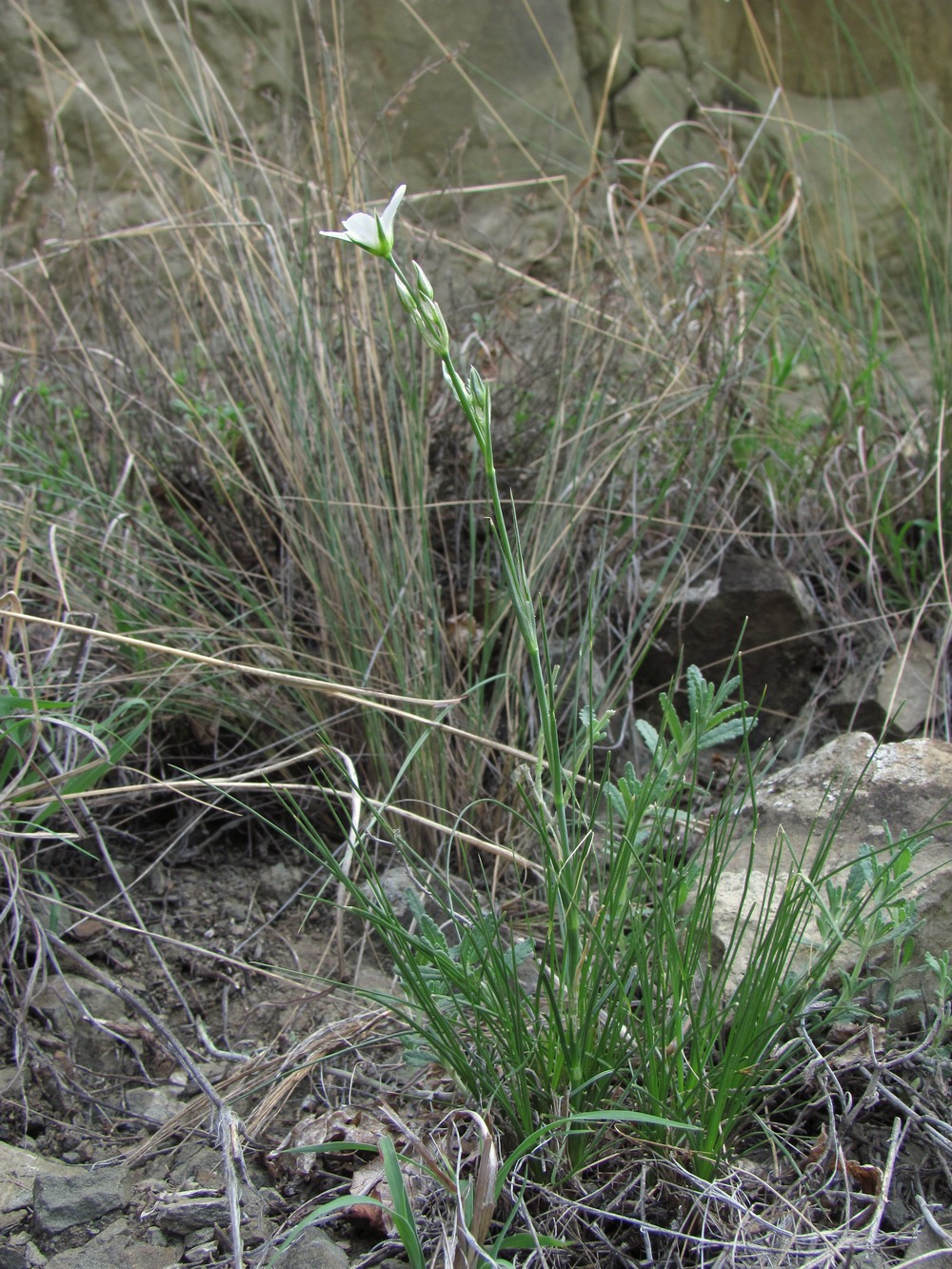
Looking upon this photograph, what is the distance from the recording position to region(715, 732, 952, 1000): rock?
1266mm

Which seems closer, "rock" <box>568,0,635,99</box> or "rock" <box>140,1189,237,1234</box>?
"rock" <box>140,1189,237,1234</box>

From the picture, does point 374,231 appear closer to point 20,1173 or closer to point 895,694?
point 20,1173

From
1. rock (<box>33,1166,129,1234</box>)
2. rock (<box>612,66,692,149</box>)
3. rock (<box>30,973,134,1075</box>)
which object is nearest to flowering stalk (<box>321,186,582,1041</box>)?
rock (<box>33,1166,129,1234</box>)

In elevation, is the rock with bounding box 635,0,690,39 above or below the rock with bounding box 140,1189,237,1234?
above

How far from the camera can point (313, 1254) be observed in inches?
40.1

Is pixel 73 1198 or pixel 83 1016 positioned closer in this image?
pixel 73 1198

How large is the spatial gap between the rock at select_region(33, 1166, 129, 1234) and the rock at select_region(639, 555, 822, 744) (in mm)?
1265

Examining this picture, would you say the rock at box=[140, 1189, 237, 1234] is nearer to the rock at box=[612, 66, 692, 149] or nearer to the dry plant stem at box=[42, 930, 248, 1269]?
the dry plant stem at box=[42, 930, 248, 1269]

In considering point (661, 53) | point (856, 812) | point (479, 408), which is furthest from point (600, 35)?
point (479, 408)

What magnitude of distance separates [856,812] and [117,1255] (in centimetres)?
103

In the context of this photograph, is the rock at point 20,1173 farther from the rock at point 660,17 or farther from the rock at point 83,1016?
the rock at point 660,17

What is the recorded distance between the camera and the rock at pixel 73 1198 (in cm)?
108

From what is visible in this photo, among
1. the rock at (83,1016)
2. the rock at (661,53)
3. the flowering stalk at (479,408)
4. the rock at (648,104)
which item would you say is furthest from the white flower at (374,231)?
the rock at (661,53)

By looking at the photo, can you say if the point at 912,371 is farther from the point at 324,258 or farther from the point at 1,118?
the point at 1,118
